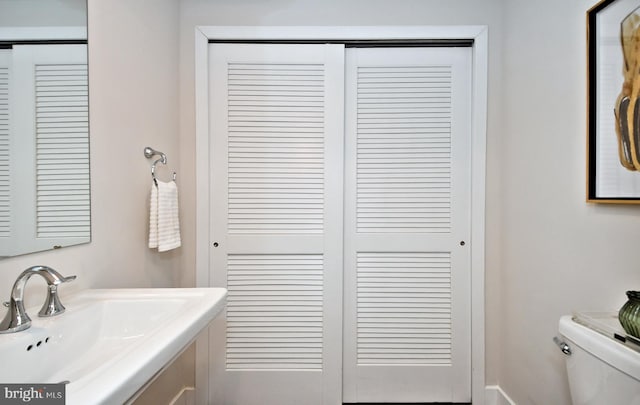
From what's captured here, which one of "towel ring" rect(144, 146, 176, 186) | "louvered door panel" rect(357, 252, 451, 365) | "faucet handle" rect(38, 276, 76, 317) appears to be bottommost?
"louvered door panel" rect(357, 252, 451, 365)

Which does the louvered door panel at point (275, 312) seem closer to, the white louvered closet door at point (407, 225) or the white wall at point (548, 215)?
the white louvered closet door at point (407, 225)

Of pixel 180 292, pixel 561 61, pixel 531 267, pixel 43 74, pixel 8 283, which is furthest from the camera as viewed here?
pixel 531 267

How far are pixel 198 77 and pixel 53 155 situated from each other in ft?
2.85

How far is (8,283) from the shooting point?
0.83 meters

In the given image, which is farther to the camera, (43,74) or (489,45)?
(489,45)

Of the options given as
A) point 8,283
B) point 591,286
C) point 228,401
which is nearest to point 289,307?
point 228,401

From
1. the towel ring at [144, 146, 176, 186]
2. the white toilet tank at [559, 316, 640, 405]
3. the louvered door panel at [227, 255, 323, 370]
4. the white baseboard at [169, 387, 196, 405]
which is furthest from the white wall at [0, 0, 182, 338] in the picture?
the white toilet tank at [559, 316, 640, 405]

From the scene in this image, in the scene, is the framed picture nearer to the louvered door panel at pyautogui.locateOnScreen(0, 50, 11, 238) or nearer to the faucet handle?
the faucet handle

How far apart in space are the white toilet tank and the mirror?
1606 mm

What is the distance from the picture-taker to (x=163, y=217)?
A: 1.38 m

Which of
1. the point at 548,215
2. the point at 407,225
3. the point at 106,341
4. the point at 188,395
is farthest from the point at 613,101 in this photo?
the point at 188,395

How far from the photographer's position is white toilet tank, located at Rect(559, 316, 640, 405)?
2.57 ft

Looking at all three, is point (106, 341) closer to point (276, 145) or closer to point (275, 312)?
point (275, 312)

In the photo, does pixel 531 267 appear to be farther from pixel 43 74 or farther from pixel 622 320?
pixel 43 74
